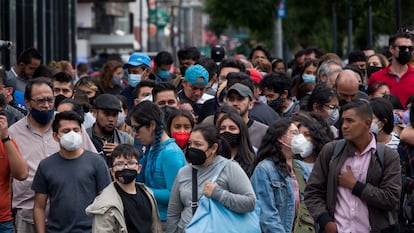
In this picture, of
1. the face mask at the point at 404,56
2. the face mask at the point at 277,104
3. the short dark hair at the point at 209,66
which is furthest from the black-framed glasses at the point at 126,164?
the face mask at the point at 404,56

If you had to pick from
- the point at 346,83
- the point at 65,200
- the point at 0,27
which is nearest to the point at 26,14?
the point at 0,27

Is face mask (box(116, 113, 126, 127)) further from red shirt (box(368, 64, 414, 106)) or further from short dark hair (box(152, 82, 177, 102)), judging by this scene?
red shirt (box(368, 64, 414, 106))

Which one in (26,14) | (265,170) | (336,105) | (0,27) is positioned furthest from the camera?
(26,14)

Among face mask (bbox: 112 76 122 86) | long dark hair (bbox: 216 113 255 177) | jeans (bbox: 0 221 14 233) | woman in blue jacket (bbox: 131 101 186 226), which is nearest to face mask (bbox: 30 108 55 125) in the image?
woman in blue jacket (bbox: 131 101 186 226)

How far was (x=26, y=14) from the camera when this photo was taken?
93.0 ft

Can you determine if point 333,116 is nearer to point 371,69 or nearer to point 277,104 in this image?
point 277,104

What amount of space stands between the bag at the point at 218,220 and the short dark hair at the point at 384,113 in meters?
2.04

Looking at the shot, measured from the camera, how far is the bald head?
42.6 ft

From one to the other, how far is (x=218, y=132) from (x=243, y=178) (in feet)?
1.96

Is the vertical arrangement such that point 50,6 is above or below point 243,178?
above

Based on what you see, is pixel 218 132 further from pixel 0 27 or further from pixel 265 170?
pixel 0 27

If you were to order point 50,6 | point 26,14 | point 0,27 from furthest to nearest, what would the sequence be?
point 50,6
point 26,14
point 0,27

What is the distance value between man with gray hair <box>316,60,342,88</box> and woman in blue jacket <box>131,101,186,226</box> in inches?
173

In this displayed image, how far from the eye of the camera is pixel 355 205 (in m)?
9.24
